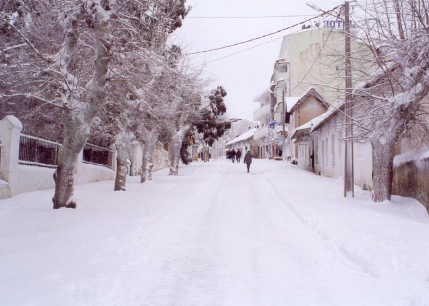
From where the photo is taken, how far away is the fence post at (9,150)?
11234 millimetres

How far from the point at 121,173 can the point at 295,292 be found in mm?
11688

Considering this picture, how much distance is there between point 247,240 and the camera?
7.16m

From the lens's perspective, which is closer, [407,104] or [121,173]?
[407,104]

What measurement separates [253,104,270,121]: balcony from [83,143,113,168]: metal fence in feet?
131

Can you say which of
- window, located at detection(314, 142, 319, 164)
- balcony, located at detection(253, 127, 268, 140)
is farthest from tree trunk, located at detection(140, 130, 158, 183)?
balcony, located at detection(253, 127, 268, 140)

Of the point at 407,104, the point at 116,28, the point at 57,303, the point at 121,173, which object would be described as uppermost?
the point at 116,28

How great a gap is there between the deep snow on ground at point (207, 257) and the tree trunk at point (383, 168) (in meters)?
2.48

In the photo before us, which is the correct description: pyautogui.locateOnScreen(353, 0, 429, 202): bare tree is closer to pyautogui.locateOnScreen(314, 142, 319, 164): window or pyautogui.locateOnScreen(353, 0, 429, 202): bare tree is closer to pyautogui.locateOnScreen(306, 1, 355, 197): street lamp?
pyautogui.locateOnScreen(306, 1, 355, 197): street lamp

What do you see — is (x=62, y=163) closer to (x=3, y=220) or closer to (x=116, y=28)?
(x=3, y=220)

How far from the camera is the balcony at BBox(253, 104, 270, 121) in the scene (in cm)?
Result: 6098

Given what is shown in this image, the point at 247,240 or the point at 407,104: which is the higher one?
the point at 407,104

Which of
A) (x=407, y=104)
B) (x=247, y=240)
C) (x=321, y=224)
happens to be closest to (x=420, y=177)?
(x=407, y=104)

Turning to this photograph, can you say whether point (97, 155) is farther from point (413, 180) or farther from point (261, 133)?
point (261, 133)

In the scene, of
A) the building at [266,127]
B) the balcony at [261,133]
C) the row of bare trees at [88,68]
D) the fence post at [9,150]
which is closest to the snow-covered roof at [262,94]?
the building at [266,127]
